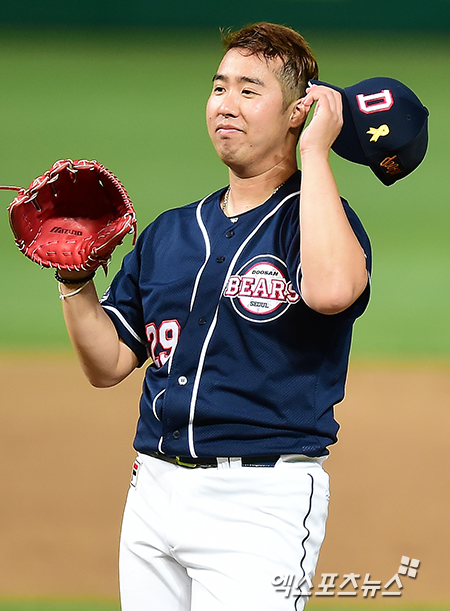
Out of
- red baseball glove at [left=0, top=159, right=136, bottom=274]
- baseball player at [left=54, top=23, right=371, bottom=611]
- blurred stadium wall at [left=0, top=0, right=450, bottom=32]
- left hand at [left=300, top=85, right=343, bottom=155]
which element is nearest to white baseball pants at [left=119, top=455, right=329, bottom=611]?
baseball player at [left=54, top=23, right=371, bottom=611]

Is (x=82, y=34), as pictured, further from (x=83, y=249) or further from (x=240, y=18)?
(x=83, y=249)

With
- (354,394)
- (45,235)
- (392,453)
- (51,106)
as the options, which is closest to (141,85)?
(51,106)

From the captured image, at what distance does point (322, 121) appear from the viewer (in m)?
1.40

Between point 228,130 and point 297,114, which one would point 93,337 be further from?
point 297,114

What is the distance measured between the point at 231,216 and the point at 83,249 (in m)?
0.31

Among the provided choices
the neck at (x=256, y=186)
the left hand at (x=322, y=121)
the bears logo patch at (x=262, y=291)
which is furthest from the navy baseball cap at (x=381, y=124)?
the bears logo patch at (x=262, y=291)

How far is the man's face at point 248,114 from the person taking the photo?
1.52 m

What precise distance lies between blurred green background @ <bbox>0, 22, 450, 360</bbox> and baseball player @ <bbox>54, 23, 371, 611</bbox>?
3.52 m

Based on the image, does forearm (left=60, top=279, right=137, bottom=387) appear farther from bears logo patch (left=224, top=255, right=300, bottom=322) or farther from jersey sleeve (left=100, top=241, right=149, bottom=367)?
bears logo patch (left=224, top=255, right=300, bottom=322)

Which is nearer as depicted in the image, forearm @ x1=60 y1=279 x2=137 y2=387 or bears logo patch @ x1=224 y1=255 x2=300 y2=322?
bears logo patch @ x1=224 y1=255 x2=300 y2=322

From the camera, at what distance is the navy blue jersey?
144cm

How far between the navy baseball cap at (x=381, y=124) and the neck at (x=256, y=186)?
0.45ft

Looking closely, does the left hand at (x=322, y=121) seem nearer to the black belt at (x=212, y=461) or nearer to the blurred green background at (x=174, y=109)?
the black belt at (x=212, y=461)

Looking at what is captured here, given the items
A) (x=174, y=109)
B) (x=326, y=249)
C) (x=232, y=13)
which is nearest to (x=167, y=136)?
(x=174, y=109)
